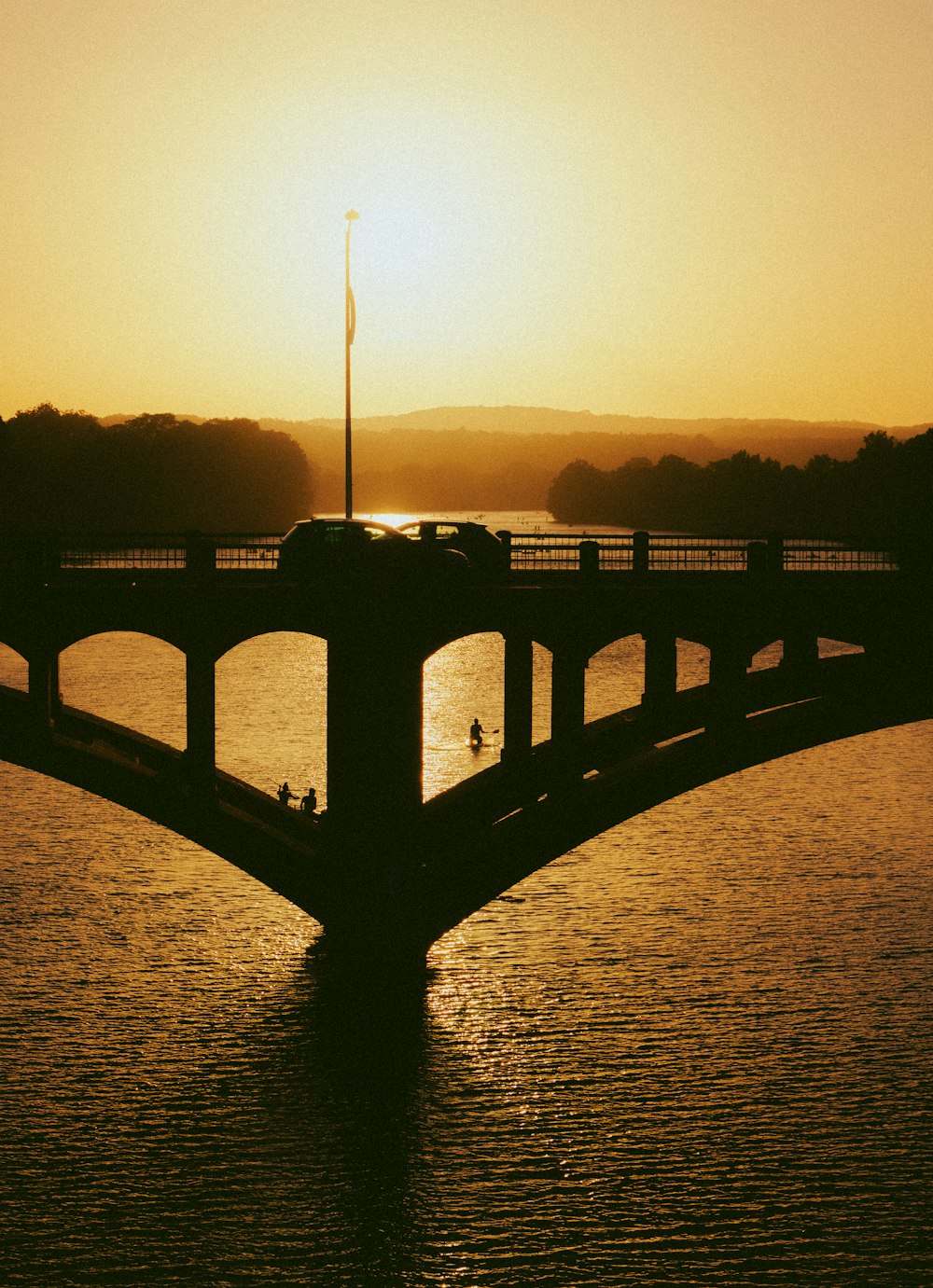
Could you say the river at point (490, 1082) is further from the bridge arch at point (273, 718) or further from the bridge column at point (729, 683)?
the bridge arch at point (273, 718)

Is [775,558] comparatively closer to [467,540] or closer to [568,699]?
[568,699]

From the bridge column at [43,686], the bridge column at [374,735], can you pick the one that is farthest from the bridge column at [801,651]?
the bridge column at [43,686]

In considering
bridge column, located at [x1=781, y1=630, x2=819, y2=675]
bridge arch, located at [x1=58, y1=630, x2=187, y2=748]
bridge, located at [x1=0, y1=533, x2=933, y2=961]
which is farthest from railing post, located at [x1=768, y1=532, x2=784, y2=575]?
bridge arch, located at [x1=58, y1=630, x2=187, y2=748]

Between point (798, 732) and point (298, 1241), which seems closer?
point (298, 1241)

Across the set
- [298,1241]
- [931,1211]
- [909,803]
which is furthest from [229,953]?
[909,803]

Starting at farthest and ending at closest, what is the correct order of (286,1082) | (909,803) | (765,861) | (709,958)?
1. (909,803)
2. (765,861)
3. (709,958)
4. (286,1082)

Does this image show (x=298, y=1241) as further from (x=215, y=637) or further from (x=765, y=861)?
(x=765, y=861)

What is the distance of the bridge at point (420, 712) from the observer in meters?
29.1

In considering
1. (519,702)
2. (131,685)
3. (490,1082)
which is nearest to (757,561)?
(519,702)

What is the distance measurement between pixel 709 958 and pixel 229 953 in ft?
36.9

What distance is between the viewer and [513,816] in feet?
101

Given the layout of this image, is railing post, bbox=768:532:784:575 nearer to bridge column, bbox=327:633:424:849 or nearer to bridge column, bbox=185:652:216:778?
bridge column, bbox=327:633:424:849

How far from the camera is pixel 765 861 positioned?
1881 inches

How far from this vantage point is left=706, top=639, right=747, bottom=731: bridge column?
29547 millimetres
